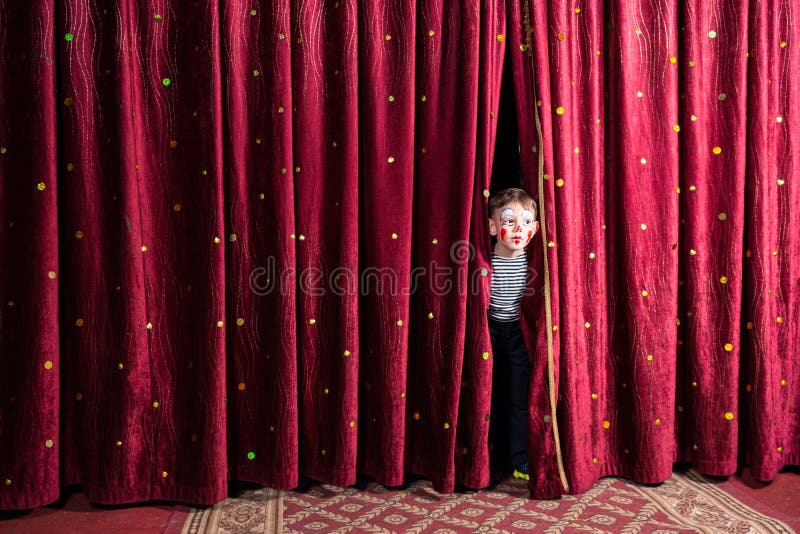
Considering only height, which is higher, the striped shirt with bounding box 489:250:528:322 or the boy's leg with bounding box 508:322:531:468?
the striped shirt with bounding box 489:250:528:322

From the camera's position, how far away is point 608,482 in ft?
5.66

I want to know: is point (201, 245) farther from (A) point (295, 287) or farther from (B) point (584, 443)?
(B) point (584, 443)

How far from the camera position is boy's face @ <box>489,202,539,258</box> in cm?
163

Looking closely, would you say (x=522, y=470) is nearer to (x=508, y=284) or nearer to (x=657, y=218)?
(x=508, y=284)

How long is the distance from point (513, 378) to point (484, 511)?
409 millimetres

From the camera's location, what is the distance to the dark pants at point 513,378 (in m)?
1.74

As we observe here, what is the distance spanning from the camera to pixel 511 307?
1728 mm

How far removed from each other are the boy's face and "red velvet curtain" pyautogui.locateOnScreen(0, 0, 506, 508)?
0.07 metres

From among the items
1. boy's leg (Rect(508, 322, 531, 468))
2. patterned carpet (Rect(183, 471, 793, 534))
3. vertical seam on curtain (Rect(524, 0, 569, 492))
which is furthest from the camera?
boy's leg (Rect(508, 322, 531, 468))

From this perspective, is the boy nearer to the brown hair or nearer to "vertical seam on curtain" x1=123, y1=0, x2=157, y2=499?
the brown hair

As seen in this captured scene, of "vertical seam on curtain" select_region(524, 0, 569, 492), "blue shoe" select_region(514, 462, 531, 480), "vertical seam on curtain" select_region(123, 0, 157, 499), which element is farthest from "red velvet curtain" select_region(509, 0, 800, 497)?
"vertical seam on curtain" select_region(123, 0, 157, 499)

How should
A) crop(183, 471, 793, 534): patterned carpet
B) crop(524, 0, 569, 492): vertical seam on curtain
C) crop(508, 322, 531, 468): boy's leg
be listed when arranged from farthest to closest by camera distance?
crop(508, 322, 531, 468): boy's leg < crop(524, 0, 569, 492): vertical seam on curtain < crop(183, 471, 793, 534): patterned carpet

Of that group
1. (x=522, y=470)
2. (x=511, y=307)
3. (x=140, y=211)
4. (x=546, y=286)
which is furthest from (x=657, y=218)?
(x=140, y=211)

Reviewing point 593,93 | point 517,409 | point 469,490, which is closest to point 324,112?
point 593,93
